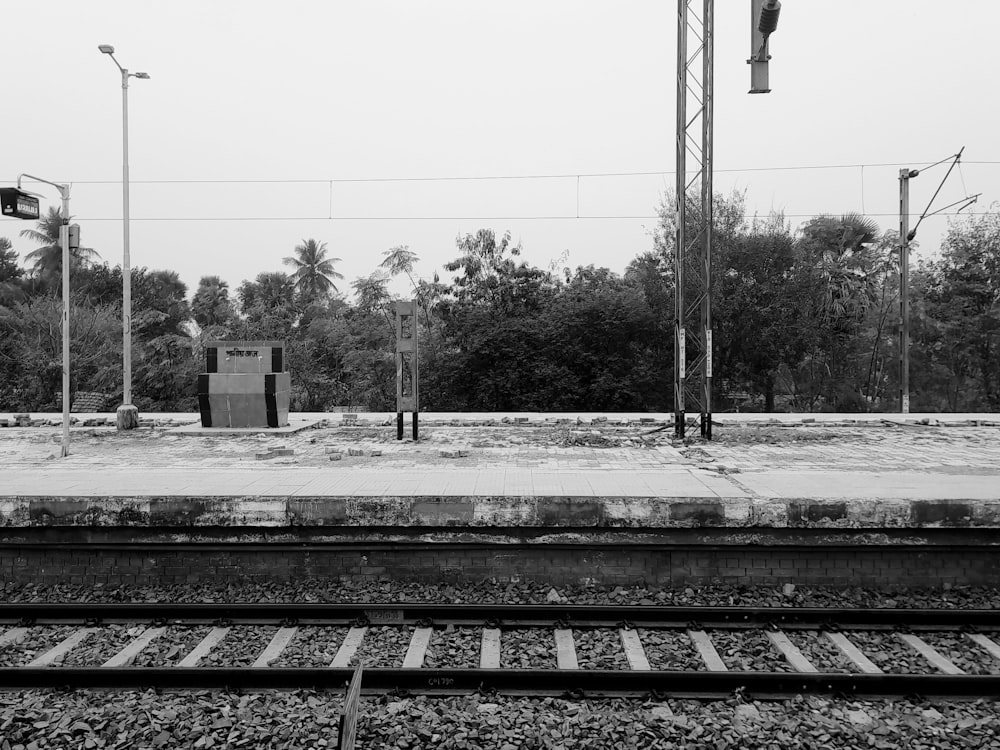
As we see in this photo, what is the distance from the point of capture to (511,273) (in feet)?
96.5

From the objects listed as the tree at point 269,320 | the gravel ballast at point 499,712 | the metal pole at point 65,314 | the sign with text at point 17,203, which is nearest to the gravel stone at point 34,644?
the gravel ballast at point 499,712

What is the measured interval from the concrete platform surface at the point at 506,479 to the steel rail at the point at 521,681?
7.50 feet

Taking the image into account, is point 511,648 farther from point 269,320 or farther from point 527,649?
point 269,320

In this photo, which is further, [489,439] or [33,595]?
[489,439]

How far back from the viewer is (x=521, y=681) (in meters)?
5.01

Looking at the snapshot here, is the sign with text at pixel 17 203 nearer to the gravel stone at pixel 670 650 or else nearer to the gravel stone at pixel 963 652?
the gravel stone at pixel 670 650

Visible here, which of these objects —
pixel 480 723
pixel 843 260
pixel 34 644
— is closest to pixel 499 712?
pixel 480 723

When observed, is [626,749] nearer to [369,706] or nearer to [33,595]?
[369,706]

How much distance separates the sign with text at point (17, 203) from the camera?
10.8 meters

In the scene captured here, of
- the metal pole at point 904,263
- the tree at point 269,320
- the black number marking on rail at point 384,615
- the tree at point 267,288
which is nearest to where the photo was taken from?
the black number marking on rail at point 384,615

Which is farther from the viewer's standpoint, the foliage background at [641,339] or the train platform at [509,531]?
the foliage background at [641,339]

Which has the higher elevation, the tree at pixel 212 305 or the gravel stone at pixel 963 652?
the tree at pixel 212 305

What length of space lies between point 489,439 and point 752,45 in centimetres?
808

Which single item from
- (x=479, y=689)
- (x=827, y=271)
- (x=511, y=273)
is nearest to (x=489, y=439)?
(x=479, y=689)
